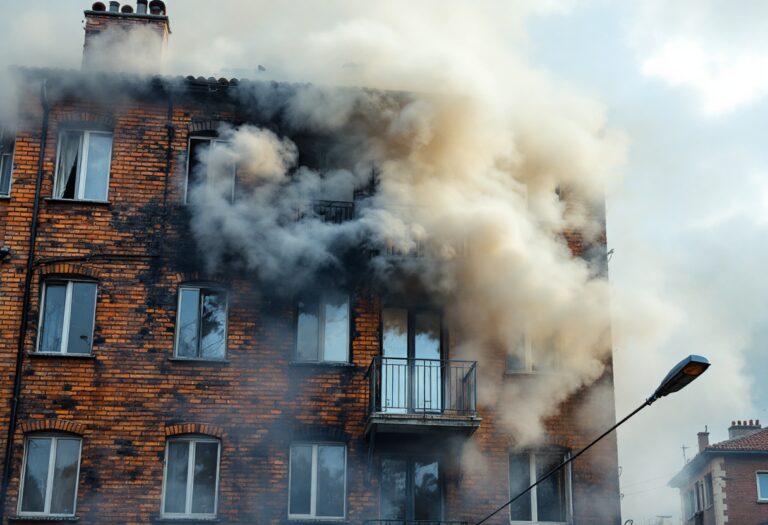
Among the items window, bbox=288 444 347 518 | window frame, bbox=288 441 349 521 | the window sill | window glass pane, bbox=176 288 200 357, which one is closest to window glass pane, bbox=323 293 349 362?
window frame, bbox=288 441 349 521

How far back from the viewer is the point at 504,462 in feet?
55.0

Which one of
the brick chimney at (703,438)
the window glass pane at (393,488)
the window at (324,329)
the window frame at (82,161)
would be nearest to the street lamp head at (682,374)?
the window glass pane at (393,488)

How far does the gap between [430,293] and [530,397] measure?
237 centimetres

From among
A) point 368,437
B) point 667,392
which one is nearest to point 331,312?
point 368,437

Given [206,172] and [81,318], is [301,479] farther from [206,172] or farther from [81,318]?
[206,172]

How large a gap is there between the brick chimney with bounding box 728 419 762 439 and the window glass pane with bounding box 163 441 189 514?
2972 cm

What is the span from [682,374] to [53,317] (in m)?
10.3

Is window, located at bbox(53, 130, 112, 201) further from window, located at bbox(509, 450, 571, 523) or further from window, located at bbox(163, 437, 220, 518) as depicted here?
window, located at bbox(509, 450, 571, 523)

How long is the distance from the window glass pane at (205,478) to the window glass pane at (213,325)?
4.86ft

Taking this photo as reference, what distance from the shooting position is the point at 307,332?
1717 centimetres

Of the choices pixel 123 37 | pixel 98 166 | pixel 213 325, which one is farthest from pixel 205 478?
pixel 123 37

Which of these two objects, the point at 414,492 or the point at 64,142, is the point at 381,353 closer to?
the point at 414,492

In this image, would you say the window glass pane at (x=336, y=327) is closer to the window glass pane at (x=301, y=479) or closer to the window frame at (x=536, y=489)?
the window glass pane at (x=301, y=479)

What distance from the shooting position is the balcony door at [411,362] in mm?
16875
